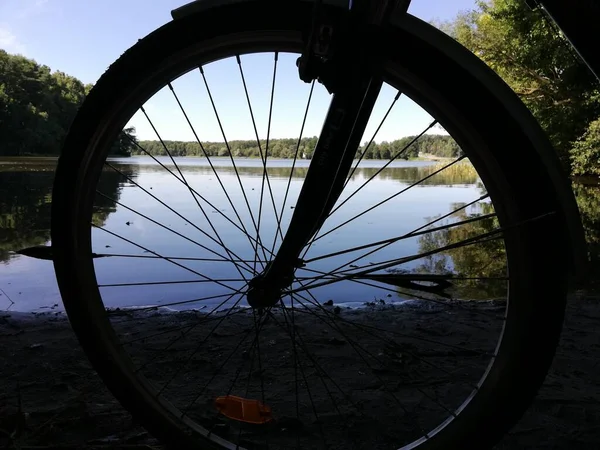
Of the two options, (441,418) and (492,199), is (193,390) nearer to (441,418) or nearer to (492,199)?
(441,418)

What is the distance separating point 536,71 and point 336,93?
18.4 m

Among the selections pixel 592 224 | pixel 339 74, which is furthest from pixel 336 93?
pixel 592 224

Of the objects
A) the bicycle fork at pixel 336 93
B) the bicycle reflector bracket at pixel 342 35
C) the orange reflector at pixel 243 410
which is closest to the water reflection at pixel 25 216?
the orange reflector at pixel 243 410

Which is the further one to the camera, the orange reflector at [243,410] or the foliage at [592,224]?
the foliage at [592,224]

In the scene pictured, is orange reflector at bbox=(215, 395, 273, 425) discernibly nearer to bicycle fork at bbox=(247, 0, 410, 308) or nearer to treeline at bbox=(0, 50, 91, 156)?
bicycle fork at bbox=(247, 0, 410, 308)

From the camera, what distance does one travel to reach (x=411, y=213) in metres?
7.16

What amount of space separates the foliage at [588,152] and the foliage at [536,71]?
32 cm

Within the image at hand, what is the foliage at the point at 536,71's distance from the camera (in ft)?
50.6

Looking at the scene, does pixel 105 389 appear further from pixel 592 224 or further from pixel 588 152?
pixel 588 152

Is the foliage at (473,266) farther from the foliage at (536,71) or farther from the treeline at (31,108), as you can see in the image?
the treeline at (31,108)

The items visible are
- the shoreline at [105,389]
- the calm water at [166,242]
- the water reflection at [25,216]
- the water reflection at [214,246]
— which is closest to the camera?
the shoreline at [105,389]

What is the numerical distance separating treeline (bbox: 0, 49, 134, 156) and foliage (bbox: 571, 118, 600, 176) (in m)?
31.3

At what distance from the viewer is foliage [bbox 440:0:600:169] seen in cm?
1542

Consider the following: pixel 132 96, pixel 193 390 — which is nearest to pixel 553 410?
pixel 193 390
